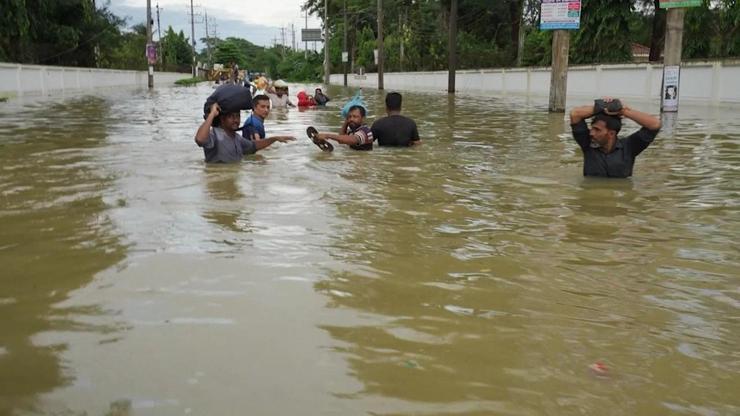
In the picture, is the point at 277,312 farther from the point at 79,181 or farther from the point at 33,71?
the point at 33,71

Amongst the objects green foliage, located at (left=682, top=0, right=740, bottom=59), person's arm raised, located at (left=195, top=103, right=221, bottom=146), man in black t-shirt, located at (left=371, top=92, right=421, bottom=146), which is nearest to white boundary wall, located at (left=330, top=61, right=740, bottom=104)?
green foliage, located at (left=682, top=0, right=740, bottom=59)

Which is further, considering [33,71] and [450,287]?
[33,71]

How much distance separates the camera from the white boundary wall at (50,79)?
82.8ft

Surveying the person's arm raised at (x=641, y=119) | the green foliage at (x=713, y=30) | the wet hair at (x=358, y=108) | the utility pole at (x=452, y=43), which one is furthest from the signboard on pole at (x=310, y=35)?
the person's arm raised at (x=641, y=119)

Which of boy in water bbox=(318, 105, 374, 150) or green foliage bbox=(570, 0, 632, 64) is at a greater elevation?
green foliage bbox=(570, 0, 632, 64)

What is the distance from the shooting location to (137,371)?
2.57 m

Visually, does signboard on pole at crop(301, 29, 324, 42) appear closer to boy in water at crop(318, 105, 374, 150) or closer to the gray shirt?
boy in water at crop(318, 105, 374, 150)

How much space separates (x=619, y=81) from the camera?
24.3 meters

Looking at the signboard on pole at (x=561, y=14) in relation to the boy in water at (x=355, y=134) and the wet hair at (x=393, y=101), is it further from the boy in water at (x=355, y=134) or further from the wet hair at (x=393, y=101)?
the boy in water at (x=355, y=134)

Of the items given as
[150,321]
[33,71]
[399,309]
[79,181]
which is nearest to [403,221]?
[399,309]

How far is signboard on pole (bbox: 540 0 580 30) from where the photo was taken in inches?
683

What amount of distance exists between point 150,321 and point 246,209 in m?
2.59

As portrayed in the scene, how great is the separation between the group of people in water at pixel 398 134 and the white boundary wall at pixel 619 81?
42.3ft

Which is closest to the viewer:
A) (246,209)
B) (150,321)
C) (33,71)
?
(150,321)
